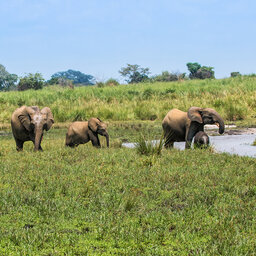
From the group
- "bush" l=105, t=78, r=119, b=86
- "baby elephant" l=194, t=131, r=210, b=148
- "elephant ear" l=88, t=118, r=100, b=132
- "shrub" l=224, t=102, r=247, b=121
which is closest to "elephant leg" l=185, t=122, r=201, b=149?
"baby elephant" l=194, t=131, r=210, b=148

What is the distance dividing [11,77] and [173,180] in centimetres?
8266

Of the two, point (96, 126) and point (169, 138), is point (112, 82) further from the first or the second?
point (169, 138)

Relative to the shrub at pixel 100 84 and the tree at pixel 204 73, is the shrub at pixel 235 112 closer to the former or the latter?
the shrub at pixel 100 84

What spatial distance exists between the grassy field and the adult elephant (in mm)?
663

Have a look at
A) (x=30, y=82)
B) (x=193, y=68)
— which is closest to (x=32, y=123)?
(x=30, y=82)

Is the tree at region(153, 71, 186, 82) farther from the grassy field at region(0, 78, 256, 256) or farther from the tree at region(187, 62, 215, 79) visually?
the grassy field at region(0, 78, 256, 256)

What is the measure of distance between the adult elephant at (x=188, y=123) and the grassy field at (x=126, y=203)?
0.66 m

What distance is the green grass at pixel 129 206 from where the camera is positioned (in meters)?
4.54

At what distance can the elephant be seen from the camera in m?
10.4

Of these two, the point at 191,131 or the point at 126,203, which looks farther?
the point at 191,131

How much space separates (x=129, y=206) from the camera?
18.7 feet

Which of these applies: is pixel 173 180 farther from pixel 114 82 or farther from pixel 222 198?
pixel 114 82

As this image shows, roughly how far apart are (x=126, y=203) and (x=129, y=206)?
0.18 feet

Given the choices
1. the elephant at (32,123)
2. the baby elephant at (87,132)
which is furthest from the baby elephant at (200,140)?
the elephant at (32,123)
